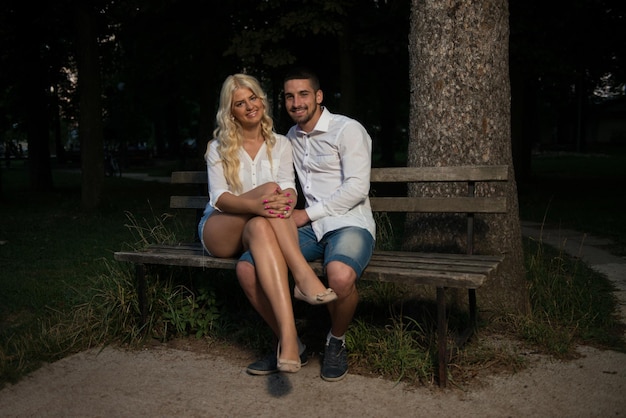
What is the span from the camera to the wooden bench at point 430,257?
151 inches

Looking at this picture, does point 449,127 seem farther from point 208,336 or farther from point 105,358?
point 105,358

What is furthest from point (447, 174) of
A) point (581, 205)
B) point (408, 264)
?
point (581, 205)

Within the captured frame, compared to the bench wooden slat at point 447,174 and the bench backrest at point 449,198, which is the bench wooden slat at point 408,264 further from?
the bench wooden slat at point 447,174

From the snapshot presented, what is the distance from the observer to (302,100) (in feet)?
14.5

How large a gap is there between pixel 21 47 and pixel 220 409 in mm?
16373

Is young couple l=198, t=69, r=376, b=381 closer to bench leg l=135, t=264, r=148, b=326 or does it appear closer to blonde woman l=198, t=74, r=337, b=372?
blonde woman l=198, t=74, r=337, b=372

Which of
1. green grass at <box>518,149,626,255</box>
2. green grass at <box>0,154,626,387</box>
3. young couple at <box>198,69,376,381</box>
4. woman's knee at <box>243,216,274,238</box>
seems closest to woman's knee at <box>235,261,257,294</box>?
young couple at <box>198,69,376,381</box>

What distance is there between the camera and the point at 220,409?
3.68 m

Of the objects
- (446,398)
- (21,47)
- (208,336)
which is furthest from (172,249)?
(21,47)

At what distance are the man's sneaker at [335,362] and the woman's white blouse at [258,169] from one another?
1.07 meters

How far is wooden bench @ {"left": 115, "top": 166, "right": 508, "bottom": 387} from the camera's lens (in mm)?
3846

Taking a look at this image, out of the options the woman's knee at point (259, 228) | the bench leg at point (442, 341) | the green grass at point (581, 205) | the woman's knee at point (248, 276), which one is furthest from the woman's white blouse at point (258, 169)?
the green grass at point (581, 205)

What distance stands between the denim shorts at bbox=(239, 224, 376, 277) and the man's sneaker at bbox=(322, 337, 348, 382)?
46 centimetres

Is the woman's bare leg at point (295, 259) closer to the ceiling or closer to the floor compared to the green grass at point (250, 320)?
closer to the ceiling
